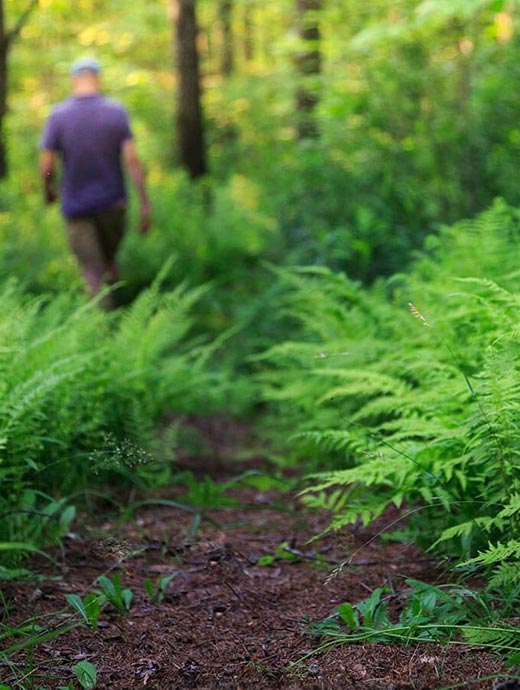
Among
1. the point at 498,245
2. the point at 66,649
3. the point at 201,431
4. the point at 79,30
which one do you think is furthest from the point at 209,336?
the point at 79,30

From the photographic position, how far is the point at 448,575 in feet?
10.0

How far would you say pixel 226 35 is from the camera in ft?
73.6

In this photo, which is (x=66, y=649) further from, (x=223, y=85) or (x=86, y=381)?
(x=223, y=85)

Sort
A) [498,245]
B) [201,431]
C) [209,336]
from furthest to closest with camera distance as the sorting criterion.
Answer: [209,336]
[201,431]
[498,245]

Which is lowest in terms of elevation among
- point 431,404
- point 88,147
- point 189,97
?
point 431,404

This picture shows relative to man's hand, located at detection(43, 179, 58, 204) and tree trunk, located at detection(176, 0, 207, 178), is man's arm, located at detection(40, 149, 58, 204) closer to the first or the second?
man's hand, located at detection(43, 179, 58, 204)

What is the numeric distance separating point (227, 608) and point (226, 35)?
70.1 ft

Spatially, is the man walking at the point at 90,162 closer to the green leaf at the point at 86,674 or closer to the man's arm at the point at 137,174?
the man's arm at the point at 137,174

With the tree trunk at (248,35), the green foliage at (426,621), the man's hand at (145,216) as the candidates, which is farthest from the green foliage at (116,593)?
the tree trunk at (248,35)

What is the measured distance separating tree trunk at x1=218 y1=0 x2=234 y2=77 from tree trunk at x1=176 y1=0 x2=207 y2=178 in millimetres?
8647

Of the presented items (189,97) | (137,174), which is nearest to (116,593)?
(137,174)

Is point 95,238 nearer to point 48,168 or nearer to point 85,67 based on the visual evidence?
point 48,168

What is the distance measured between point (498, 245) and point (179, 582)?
2.56 m

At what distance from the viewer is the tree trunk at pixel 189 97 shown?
13.2m
